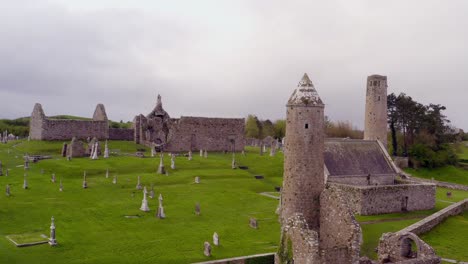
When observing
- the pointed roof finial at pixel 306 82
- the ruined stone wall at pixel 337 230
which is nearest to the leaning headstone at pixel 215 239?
the ruined stone wall at pixel 337 230

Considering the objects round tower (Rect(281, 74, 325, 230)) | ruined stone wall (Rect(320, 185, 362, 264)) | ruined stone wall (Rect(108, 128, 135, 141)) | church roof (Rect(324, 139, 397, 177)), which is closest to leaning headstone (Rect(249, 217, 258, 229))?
round tower (Rect(281, 74, 325, 230))

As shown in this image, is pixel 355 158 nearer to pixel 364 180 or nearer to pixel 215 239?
pixel 364 180

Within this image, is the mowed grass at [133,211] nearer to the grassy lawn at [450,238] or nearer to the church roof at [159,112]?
the grassy lawn at [450,238]

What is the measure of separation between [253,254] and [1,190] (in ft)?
69.3

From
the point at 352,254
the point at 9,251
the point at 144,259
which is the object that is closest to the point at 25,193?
the point at 9,251

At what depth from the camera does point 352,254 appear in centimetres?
1680

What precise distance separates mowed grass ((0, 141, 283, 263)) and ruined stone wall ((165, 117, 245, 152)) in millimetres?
10997

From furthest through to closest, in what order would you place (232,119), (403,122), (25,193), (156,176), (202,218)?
(403,122)
(232,119)
(156,176)
(25,193)
(202,218)

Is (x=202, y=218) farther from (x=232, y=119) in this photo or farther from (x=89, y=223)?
(x=232, y=119)

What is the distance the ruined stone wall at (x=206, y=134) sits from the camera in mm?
59312

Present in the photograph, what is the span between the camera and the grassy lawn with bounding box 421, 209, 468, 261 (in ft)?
75.5

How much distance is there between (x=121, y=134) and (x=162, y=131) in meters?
7.34

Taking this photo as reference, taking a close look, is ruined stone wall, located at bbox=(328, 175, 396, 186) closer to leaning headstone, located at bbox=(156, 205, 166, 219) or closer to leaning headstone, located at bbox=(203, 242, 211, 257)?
leaning headstone, located at bbox=(156, 205, 166, 219)

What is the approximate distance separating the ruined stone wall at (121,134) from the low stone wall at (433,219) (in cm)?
4550
